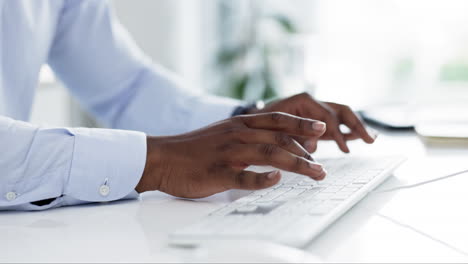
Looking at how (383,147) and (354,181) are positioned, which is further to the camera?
(383,147)

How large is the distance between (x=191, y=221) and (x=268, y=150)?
0.44 feet

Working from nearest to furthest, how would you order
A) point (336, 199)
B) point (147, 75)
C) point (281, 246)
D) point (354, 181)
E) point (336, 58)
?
point (281, 246) < point (336, 199) < point (354, 181) < point (147, 75) < point (336, 58)

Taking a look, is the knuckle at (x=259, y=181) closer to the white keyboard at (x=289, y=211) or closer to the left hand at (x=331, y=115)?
the white keyboard at (x=289, y=211)

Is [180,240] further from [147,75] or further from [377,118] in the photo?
[377,118]

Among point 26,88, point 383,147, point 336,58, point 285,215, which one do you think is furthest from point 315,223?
point 336,58

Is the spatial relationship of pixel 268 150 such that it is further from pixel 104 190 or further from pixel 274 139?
pixel 104 190

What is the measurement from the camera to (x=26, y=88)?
1195 millimetres

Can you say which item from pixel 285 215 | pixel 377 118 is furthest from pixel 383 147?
pixel 285 215

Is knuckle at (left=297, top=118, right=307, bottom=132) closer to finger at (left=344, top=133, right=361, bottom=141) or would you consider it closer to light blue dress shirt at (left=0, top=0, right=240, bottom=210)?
light blue dress shirt at (left=0, top=0, right=240, bottom=210)

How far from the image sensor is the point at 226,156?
733 millimetres

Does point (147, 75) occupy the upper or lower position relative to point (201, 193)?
upper

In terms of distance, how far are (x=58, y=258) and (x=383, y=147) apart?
2.44 ft

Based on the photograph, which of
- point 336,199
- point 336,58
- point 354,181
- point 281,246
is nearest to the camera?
point 281,246

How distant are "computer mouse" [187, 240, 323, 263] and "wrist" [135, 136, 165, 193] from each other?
27 cm
